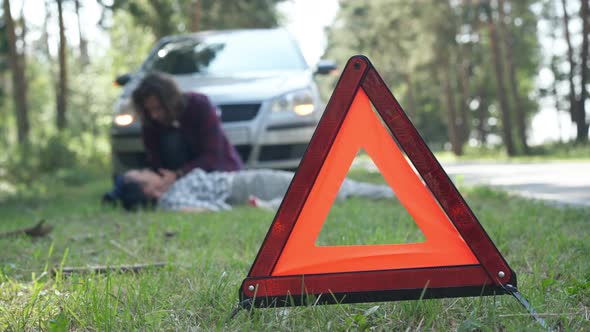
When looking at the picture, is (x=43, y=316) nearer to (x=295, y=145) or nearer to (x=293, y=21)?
(x=295, y=145)

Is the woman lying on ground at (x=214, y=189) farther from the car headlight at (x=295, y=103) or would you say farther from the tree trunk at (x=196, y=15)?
the tree trunk at (x=196, y=15)

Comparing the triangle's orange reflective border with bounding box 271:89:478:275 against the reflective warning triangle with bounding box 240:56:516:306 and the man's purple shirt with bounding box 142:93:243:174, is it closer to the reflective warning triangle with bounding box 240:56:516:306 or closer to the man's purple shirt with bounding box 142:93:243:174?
the reflective warning triangle with bounding box 240:56:516:306

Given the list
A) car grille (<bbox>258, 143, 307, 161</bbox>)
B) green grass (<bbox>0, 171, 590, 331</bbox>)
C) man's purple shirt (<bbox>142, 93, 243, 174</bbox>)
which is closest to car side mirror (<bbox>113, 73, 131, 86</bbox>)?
man's purple shirt (<bbox>142, 93, 243, 174</bbox>)

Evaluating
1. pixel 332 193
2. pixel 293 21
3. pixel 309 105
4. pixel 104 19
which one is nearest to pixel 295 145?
pixel 309 105

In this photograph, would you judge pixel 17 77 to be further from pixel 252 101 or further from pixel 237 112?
pixel 252 101

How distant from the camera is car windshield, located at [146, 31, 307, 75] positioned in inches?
281

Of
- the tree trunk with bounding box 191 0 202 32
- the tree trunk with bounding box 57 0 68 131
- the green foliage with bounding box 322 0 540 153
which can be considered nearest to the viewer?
the tree trunk with bounding box 57 0 68 131

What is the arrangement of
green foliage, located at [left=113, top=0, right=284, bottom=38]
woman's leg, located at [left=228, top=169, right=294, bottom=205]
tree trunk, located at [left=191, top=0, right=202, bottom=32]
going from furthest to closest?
tree trunk, located at [left=191, top=0, right=202, bottom=32] < green foliage, located at [left=113, top=0, right=284, bottom=38] < woman's leg, located at [left=228, top=169, right=294, bottom=205]

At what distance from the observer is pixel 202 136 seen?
590 cm

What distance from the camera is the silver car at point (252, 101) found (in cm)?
634

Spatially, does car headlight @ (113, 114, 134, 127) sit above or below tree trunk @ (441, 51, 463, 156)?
above

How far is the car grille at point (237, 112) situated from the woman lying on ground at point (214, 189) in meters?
0.71

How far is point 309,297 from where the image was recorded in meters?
2.04

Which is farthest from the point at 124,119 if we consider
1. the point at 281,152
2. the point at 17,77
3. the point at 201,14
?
the point at 201,14
